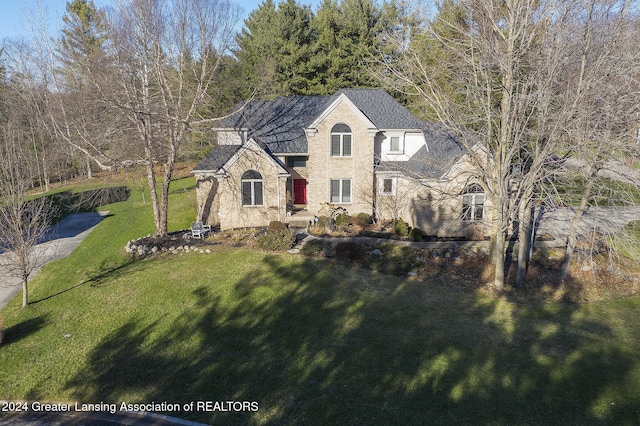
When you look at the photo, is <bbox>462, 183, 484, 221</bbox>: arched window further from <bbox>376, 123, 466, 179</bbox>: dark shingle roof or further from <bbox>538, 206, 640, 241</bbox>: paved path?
<bbox>538, 206, 640, 241</bbox>: paved path

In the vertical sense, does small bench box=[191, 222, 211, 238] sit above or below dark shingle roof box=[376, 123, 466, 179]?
below

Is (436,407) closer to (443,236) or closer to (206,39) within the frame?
(443,236)

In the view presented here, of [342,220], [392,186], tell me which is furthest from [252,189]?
[392,186]

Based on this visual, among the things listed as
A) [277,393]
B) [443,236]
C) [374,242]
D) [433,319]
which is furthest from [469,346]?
[443,236]

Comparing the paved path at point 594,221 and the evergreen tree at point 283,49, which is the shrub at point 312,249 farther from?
the evergreen tree at point 283,49

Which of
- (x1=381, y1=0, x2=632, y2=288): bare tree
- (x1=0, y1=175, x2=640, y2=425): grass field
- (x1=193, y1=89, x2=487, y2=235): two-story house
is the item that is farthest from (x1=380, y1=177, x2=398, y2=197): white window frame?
(x1=381, y1=0, x2=632, y2=288): bare tree

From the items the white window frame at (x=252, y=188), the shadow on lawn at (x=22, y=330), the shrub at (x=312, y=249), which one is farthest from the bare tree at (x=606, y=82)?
the shadow on lawn at (x=22, y=330)
